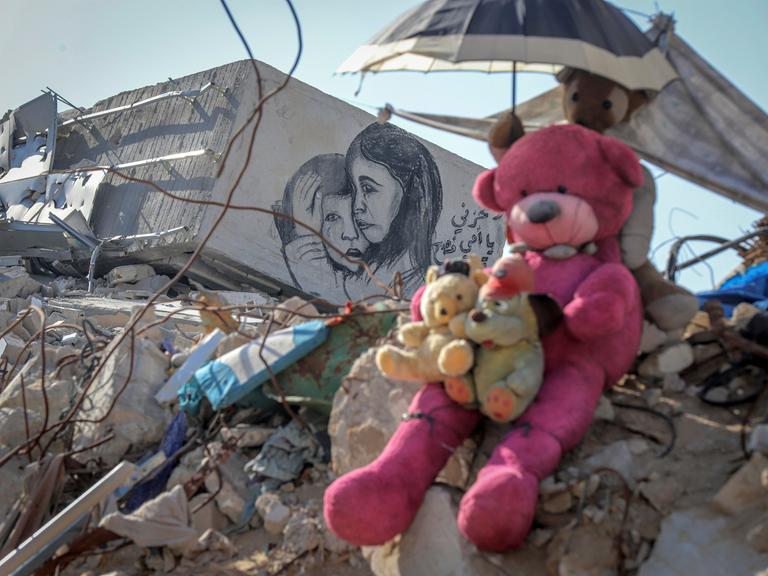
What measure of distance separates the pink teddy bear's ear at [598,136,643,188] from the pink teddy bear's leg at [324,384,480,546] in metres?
1.05

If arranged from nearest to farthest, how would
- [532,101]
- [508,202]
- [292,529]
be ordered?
[292,529] < [508,202] < [532,101]

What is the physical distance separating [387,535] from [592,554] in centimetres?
61

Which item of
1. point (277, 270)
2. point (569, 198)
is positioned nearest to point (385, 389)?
point (569, 198)

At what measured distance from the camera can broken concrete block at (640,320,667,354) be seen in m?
3.12

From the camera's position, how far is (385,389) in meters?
3.19

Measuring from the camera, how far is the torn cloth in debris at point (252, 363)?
3598 millimetres

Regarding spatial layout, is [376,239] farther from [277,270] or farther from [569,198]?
[569,198]

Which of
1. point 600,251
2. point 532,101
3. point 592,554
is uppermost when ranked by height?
point 532,101

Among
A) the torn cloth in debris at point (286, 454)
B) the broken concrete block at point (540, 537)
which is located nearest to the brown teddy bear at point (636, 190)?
the broken concrete block at point (540, 537)

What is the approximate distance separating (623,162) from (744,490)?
4.21 ft

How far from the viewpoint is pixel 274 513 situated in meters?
3.06

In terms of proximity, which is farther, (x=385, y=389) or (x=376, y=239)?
(x=376, y=239)

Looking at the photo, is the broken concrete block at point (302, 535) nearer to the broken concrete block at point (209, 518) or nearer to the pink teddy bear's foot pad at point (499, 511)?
the broken concrete block at point (209, 518)

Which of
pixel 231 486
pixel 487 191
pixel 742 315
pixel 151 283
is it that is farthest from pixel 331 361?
pixel 151 283
